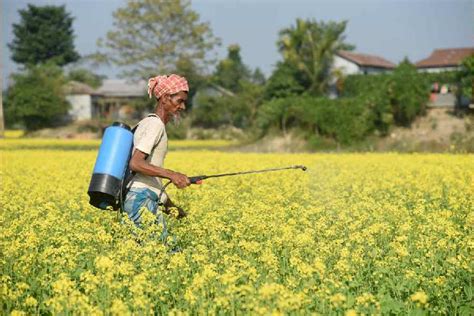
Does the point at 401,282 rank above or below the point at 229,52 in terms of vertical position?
below

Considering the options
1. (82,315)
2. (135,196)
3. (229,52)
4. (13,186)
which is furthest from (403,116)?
(229,52)

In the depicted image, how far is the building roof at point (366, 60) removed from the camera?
1959 inches

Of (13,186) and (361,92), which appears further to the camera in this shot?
(361,92)

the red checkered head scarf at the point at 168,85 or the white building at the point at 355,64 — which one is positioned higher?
the white building at the point at 355,64

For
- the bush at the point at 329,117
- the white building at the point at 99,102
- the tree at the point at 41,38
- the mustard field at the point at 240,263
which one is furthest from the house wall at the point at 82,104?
the mustard field at the point at 240,263

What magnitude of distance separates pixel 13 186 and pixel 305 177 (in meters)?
5.10

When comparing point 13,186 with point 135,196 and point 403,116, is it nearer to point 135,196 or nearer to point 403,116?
point 135,196

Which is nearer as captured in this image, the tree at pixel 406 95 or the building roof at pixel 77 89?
the tree at pixel 406 95

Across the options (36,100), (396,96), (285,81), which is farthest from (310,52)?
(36,100)

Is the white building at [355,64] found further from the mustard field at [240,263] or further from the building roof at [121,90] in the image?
the mustard field at [240,263]

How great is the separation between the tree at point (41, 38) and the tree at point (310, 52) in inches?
1459

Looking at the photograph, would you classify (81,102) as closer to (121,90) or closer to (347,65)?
(121,90)

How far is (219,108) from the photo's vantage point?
169 ft

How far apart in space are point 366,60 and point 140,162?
4742 cm
